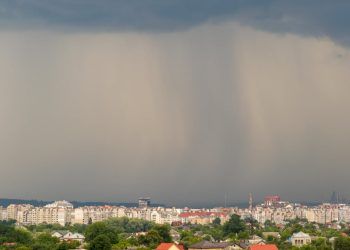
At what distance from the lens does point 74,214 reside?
444 feet

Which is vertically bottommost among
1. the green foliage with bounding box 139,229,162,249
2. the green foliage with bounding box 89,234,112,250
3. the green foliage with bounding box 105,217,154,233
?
the green foliage with bounding box 89,234,112,250

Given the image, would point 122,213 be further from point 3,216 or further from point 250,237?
point 250,237

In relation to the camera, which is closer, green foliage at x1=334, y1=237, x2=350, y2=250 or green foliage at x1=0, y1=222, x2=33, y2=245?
green foliage at x1=334, y1=237, x2=350, y2=250

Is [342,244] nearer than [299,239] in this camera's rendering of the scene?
Yes

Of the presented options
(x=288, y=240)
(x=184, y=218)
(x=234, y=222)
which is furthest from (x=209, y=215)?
(x=288, y=240)

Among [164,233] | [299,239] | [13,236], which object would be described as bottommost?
[13,236]

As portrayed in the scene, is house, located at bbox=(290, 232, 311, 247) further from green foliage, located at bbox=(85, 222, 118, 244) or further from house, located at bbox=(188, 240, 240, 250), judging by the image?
green foliage, located at bbox=(85, 222, 118, 244)

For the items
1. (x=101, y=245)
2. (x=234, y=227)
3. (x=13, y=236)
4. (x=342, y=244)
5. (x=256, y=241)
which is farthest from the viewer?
(x=234, y=227)

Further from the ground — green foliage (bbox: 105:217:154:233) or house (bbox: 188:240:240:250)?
green foliage (bbox: 105:217:154:233)

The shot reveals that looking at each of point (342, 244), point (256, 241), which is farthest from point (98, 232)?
point (342, 244)

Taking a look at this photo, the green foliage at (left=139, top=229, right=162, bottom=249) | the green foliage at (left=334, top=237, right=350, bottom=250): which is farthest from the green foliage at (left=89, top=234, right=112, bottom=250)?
the green foliage at (left=334, top=237, right=350, bottom=250)

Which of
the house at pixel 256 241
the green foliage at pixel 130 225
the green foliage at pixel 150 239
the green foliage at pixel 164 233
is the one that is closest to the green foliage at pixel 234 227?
the house at pixel 256 241

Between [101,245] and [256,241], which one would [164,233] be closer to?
[256,241]

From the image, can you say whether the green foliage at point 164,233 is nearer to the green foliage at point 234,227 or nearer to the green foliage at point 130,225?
the green foliage at point 234,227
